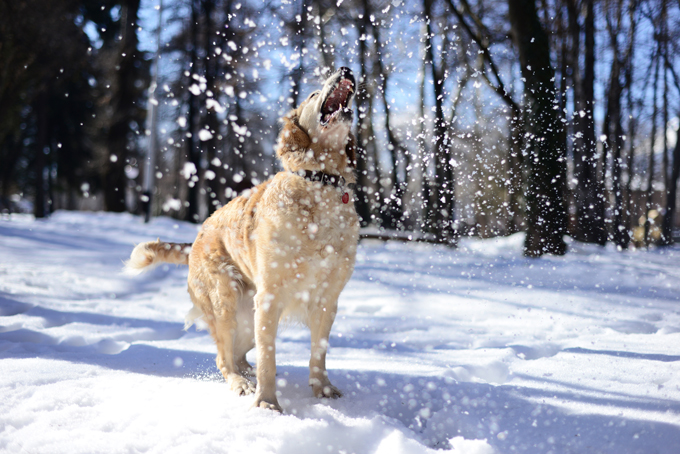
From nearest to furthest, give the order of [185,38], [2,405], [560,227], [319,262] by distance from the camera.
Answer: [2,405] → [319,262] → [560,227] → [185,38]

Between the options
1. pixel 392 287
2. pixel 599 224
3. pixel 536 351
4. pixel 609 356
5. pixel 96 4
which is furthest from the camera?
pixel 96 4

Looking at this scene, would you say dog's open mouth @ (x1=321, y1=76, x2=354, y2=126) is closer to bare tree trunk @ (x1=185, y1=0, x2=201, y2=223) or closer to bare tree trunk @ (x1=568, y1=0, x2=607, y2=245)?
bare tree trunk @ (x1=568, y1=0, x2=607, y2=245)

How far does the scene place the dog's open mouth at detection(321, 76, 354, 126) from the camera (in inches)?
105

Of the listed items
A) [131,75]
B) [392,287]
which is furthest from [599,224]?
[131,75]

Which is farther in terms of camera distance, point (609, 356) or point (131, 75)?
point (131, 75)

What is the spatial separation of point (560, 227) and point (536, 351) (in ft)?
19.0

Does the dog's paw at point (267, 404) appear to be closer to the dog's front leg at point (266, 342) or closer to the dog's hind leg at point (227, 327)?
the dog's front leg at point (266, 342)

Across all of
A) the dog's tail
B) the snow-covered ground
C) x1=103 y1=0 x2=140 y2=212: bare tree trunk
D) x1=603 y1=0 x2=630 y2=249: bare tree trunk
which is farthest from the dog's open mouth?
x1=103 y1=0 x2=140 y2=212: bare tree trunk

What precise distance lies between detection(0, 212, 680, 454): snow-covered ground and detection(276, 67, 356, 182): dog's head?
1.42m

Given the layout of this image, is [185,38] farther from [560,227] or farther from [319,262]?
[319,262]

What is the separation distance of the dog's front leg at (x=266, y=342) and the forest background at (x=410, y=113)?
2.32 m

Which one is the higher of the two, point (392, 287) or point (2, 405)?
point (2, 405)

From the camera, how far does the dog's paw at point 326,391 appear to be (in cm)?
268

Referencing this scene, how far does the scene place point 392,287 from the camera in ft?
21.2
